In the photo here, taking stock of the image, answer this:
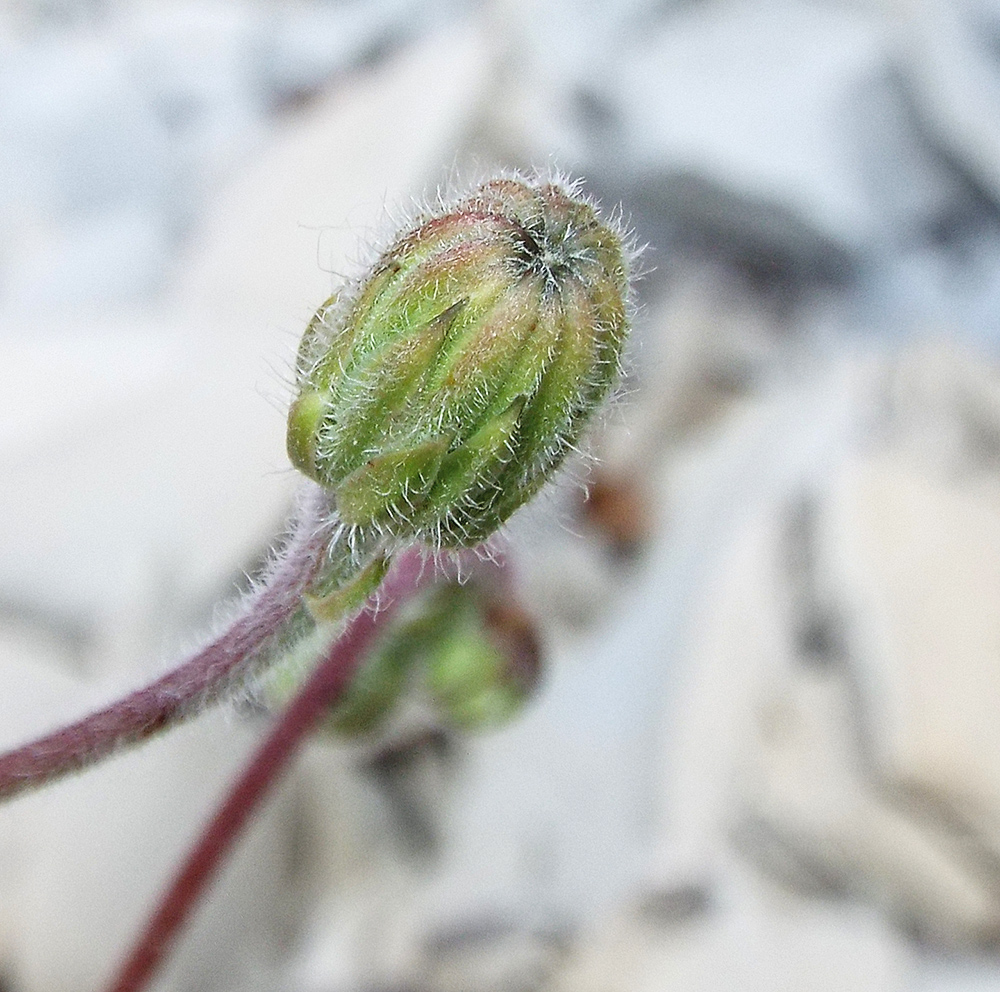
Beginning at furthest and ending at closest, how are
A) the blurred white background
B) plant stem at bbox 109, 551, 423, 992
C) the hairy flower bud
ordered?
the blurred white background
plant stem at bbox 109, 551, 423, 992
the hairy flower bud

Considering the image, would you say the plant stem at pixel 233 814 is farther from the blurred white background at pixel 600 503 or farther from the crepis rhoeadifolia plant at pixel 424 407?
the crepis rhoeadifolia plant at pixel 424 407

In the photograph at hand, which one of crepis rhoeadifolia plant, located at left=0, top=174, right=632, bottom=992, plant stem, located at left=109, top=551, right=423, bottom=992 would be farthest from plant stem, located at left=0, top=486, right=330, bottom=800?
plant stem, located at left=109, top=551, right=423, bottom=992

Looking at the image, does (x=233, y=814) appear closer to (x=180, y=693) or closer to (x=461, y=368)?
(x=180, y=693)

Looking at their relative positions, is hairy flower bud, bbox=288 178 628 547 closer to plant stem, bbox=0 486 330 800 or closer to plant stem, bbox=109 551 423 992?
plant stem, bbox=0 486 330 800

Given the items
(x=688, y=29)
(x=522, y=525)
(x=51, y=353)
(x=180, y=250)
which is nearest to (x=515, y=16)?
(x=688, y=29)

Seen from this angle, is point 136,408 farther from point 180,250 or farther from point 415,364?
point 415,364

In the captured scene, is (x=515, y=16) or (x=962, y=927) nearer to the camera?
(x=962, y=927)

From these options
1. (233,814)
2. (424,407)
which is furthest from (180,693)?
(233,814)
